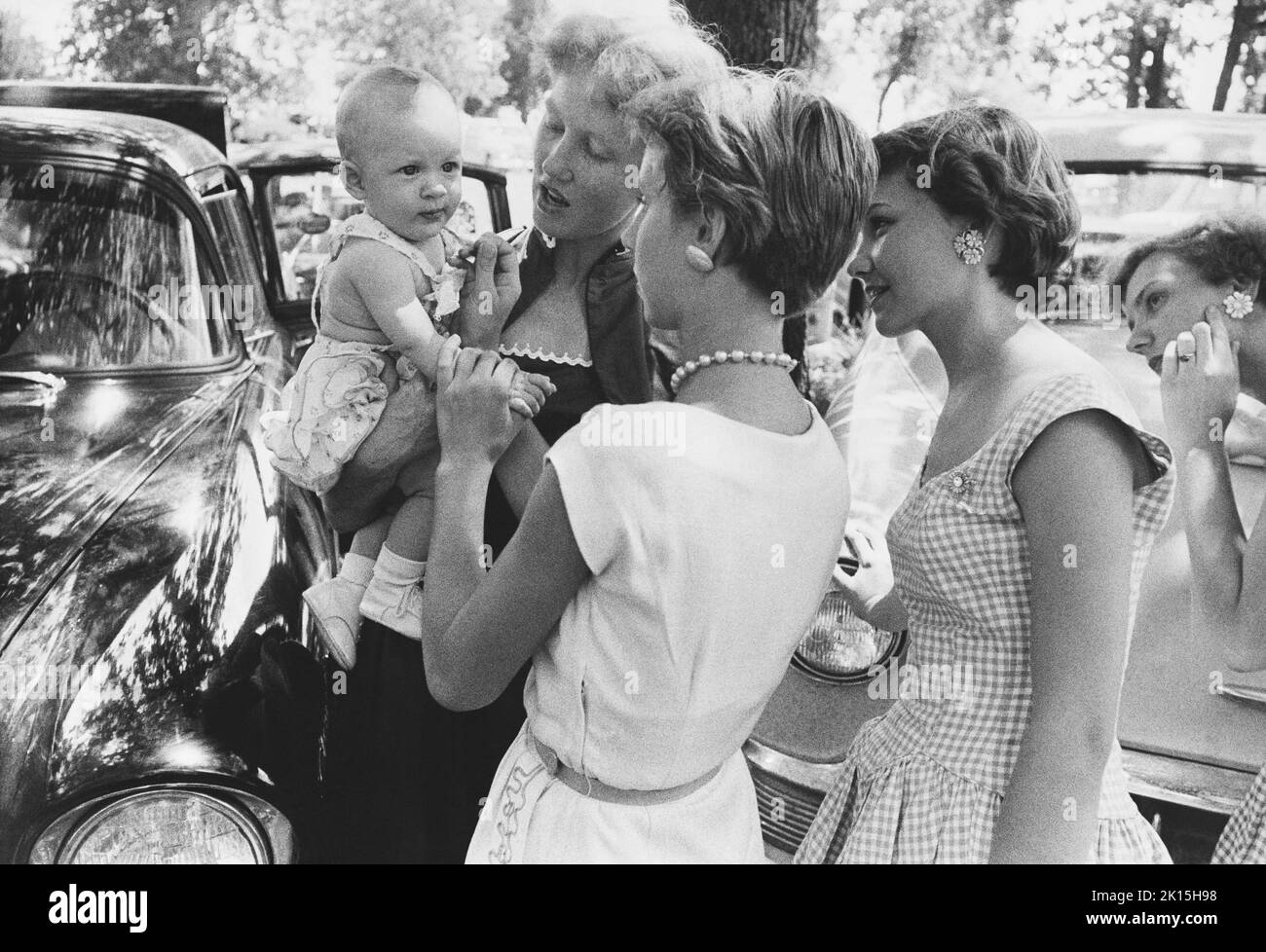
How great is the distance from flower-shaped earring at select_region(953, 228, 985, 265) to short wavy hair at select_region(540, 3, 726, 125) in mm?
394

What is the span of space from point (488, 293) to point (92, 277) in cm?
129

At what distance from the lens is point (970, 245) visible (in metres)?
1.51

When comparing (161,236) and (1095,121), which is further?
(1095,121)

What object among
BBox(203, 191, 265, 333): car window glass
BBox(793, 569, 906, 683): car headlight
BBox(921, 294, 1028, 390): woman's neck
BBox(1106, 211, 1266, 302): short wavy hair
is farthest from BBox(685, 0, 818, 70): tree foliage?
BBox(921, 294, 1028, 390): woman's neck

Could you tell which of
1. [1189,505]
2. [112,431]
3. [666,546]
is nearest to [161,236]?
[112,431]

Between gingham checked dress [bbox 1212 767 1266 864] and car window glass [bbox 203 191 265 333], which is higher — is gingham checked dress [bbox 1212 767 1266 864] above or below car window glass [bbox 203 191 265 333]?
below

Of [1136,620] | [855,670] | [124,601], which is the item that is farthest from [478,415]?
[1136,620]

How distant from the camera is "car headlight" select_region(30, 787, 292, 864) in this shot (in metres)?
1.75

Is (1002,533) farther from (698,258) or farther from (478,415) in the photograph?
(478,415)

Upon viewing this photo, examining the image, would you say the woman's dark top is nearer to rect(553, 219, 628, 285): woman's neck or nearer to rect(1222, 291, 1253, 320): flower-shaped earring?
rect(553, 219, 628, 285): woman's neck
